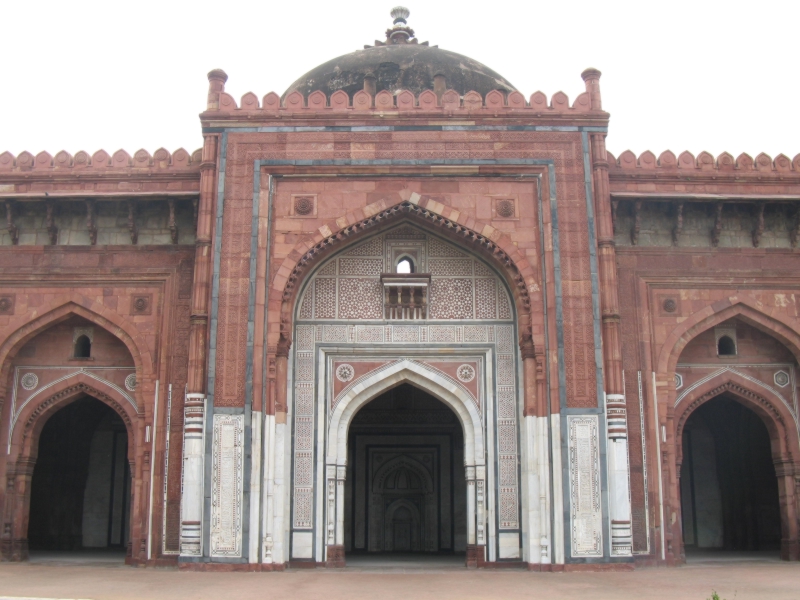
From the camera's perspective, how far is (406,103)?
1030cm

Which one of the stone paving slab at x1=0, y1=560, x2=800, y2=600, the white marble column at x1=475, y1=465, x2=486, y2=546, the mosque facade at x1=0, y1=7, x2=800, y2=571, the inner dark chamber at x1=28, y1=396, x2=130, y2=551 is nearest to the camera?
the stone paving slab at x1=0, y1=560, x2=800, y2=600

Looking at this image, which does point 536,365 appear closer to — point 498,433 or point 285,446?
point 498,433

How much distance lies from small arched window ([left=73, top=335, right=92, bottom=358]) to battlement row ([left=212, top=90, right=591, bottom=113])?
3.18 meters

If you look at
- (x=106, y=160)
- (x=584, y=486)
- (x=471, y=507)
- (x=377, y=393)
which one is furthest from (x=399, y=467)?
(x=106, y=160)

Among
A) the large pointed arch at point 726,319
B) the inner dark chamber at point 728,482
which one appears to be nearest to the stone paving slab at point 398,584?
the large pointed arch at point 726,319

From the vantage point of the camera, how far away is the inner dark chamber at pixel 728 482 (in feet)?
39.8

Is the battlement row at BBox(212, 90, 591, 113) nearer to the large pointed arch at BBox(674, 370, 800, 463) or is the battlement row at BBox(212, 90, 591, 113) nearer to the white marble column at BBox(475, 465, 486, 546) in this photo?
the large pointed arch at BBox(674, 370, 800, 463)

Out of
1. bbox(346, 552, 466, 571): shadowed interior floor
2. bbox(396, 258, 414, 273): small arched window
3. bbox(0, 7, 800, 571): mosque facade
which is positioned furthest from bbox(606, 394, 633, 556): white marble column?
bbox(396, 258, 414, 273): small arched window

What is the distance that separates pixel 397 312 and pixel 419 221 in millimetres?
1067

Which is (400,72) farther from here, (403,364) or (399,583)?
(399,583)

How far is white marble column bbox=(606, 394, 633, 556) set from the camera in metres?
9.02

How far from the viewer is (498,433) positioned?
32.3 feet

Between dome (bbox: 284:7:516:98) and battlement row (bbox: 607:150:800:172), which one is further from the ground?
dome (bbox: 284:7:516:98)

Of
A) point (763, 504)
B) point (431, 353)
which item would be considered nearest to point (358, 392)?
point (431, 353)
